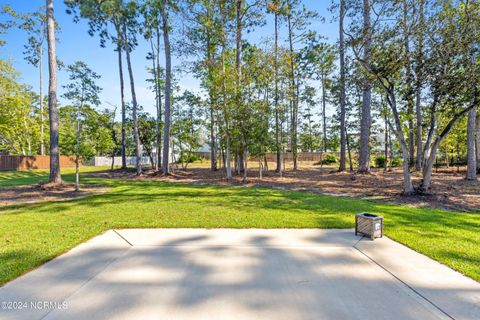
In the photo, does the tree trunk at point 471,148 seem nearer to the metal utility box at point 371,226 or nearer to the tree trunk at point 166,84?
the metal utility box at point 371,226

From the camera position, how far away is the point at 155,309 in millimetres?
1895

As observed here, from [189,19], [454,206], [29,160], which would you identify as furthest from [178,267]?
[29,160]

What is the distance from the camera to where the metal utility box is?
3.60 metres

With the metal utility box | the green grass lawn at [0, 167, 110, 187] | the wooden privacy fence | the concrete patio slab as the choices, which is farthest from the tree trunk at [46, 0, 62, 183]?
the wooden privacy fence

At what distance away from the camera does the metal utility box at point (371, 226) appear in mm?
3596

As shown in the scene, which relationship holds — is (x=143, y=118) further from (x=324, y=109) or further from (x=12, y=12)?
(x=324, y=109)

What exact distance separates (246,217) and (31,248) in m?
3.44

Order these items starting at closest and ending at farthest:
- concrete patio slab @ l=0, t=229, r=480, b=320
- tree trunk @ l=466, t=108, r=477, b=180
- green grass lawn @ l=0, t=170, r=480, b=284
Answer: concrete patio slab @ l=0, t=229, r=480, b=320, green grass lawn @ l=0, t=170, r=480, b=284, tree trunk @ l=466, t=108, r=477, b=180

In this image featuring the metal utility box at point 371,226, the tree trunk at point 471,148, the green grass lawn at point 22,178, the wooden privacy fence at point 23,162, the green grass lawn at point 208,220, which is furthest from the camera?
the wooden privacy fence at point 23,162

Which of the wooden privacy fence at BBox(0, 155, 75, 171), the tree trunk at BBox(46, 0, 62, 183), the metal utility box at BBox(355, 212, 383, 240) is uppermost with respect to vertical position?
the tree trunk at BBox(46, 0, 62, 183)

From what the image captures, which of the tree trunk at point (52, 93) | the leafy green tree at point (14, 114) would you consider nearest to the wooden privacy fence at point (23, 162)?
the leafy green tree at point (14, 114)

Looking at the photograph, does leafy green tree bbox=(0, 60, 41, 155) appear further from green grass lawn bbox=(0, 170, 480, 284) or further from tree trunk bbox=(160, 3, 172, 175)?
green grass lawn bbox=(0, 170, 480, 284)

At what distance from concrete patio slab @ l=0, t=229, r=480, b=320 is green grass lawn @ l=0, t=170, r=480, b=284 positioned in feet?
1.27

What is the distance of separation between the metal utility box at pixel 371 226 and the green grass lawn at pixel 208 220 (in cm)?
30
